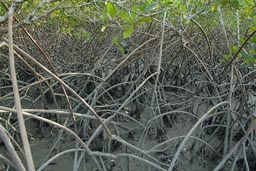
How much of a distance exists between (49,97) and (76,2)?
1255mm

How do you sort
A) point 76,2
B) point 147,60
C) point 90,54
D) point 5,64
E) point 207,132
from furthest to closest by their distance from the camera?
1. point 5,64
2. point 90,54
3. point 147,60
4. point 76,2
5. point 207,132

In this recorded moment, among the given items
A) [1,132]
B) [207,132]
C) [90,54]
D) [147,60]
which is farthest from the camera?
[90,54]

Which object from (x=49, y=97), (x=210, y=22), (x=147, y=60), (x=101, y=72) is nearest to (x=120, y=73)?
(x=101, y=72)

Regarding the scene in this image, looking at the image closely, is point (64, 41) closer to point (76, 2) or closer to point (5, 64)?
point (5, 64)

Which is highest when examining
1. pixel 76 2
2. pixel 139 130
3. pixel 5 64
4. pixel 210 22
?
pixel 76 2

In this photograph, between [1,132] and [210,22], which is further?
[210,22]

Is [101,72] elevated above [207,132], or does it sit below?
above

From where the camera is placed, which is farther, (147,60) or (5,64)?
(5,64)

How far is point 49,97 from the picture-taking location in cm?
414

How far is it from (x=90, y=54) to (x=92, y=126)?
1.00m

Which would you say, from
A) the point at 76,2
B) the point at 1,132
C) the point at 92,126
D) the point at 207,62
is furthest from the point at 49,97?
the point at 1,132

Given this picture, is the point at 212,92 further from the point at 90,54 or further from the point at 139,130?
the point at 90,54

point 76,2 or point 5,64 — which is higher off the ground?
point 76,2

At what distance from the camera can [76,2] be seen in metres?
3.37
